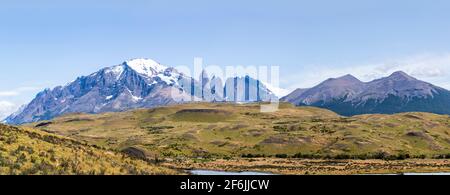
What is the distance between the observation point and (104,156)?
5306 centimetres

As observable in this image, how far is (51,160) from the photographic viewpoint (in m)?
42.5

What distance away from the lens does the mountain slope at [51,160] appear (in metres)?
37.4

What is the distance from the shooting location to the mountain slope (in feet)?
123
